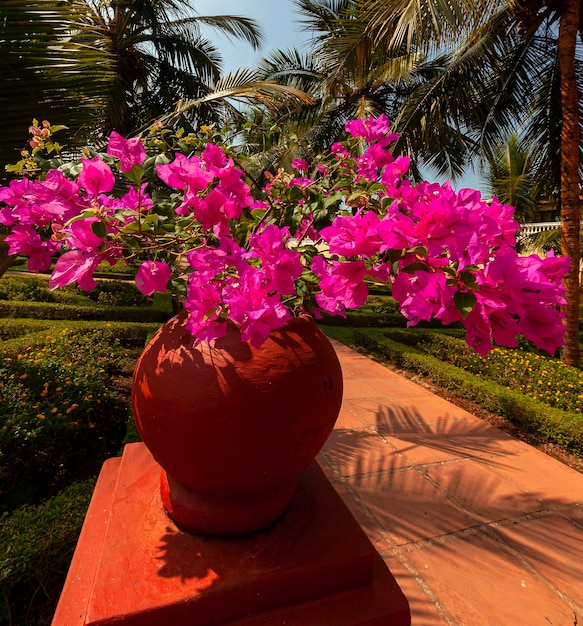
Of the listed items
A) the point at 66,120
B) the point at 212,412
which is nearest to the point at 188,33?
the point at 66,120

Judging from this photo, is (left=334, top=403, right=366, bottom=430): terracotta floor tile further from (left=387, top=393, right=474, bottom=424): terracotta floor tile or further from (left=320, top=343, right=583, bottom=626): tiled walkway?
(left=387, top=393, right=474, bottom=424): terracotta floor tile

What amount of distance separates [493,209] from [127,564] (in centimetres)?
122

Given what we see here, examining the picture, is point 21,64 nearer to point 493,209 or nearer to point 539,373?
point 493,209

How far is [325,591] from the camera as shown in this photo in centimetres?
94

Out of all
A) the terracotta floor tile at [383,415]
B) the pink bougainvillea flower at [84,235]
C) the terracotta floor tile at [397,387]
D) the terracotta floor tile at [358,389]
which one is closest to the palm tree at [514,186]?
the terracotta floor tile at [397,387]

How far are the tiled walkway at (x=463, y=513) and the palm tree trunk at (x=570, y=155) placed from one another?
94.5 inches

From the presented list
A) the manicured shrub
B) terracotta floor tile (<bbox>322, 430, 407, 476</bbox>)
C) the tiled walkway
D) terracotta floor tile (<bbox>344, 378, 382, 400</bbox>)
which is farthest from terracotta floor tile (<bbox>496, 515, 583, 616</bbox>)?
→ the manicured shrub

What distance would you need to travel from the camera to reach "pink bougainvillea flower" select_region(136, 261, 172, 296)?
72 centimetres

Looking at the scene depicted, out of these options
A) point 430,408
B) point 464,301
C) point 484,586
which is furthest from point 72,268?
point 430,408

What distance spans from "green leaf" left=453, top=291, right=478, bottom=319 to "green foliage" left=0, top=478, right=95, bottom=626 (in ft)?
5.53

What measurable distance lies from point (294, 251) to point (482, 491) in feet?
7.10

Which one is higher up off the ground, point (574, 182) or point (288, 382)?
point (574, 182)

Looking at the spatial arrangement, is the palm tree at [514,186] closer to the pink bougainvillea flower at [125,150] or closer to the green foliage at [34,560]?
the pink bougainvillea flower at [125,150]

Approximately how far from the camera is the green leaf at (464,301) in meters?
0.55
